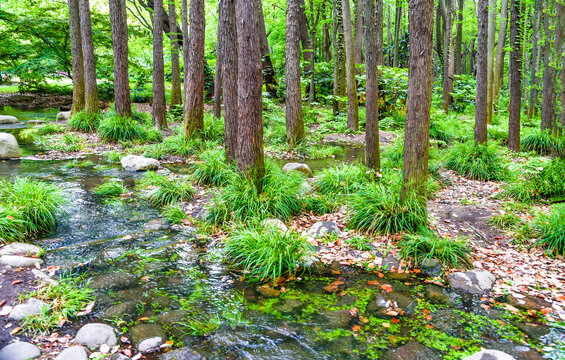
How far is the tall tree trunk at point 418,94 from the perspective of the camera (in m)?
4.97

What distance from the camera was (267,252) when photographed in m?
4.70

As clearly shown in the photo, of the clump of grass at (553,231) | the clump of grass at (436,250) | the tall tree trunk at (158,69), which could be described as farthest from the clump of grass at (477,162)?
the tall tree trunk at (158,69)

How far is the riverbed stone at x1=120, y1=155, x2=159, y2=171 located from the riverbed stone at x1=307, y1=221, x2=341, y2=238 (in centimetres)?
515

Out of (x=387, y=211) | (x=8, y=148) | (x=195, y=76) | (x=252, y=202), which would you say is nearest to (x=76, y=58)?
(x=8, y=148)

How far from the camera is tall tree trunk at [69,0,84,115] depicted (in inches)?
535

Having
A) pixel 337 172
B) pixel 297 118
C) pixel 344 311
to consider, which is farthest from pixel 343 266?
pixel 297 118

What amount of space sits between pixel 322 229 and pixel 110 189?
4326 mm

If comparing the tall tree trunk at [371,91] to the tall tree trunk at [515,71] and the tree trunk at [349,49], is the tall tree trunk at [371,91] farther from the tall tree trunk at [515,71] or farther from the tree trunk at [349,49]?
the tree trunk at [349,49]

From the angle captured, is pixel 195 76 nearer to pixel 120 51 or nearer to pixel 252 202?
pixel 120 51

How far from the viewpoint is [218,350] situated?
3.31 meters

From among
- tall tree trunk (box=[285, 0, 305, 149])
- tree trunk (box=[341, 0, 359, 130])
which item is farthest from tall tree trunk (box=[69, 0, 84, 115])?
tree trunk (box=[341, 0, 359, 130])

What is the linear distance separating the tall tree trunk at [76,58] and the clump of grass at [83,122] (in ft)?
4.39

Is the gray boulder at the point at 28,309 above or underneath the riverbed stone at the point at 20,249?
underneath

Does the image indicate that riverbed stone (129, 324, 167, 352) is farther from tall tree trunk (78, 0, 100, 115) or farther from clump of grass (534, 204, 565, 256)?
tall tree trunk (78, 0, 100, 115)
